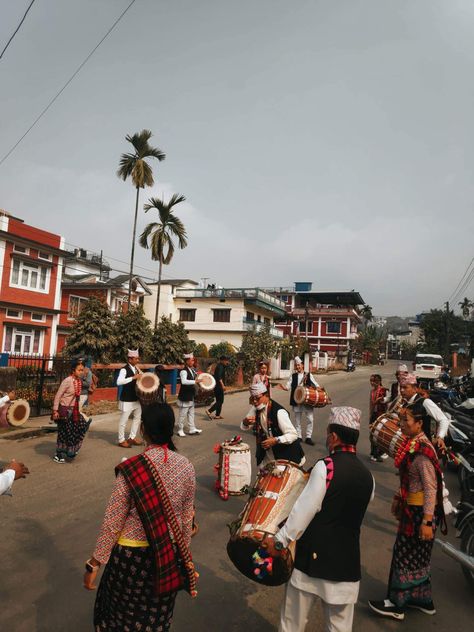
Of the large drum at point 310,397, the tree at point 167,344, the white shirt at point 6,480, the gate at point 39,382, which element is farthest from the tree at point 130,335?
the white shirt at point 6,480

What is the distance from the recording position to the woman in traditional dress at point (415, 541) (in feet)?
11.4

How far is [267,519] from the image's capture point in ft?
9.28

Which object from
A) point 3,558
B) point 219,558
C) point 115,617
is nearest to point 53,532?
point 3,558

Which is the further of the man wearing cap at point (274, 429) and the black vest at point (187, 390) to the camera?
the black vest at point (187, 390)

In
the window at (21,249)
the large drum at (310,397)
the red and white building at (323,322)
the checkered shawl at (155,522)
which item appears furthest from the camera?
the red and white building at (323,322)

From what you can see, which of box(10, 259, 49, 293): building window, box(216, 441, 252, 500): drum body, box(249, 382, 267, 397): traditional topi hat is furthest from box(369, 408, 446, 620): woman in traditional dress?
box(10, 259, 49, 293): building window

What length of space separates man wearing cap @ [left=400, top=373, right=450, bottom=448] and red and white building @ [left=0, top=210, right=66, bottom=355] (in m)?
23.2

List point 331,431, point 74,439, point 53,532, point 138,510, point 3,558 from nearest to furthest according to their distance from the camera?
point 138,510
point 331,431
point 3,558
point 53,532
point 74,439

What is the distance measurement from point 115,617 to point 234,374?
75.0ft

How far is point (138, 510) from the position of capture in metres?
2.28

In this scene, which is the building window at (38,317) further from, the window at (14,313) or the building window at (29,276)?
the building window at (29,276)

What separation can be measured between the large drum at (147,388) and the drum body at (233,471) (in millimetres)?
2717

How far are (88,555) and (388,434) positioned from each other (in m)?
3.35

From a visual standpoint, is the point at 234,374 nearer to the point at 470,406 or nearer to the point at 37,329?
the point at 37,329
